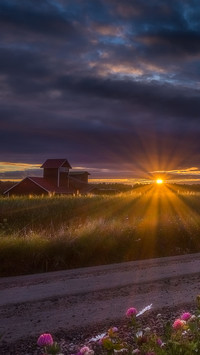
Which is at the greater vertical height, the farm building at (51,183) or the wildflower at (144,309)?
the farm building at (51,183)

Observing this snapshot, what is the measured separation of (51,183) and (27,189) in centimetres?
373

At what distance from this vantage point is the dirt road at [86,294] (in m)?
5.41

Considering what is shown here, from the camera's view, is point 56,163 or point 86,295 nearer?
point 86,295

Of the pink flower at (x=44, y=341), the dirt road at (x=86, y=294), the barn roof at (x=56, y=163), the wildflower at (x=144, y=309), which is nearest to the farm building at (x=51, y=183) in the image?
the barn roof at (x=56, y=163)

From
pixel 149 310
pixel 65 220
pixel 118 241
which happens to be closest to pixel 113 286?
pixel 149 310

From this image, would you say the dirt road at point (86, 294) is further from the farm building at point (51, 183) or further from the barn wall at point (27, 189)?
the barn wall at point (27, 189)

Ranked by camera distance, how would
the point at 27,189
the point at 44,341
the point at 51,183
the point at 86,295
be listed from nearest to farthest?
the point at 44,341, the point at 86,295, the point at 27,189, the point at 51,183

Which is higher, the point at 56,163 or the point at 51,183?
the point at 56,163

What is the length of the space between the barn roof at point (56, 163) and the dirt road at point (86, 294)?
38186 millimetres

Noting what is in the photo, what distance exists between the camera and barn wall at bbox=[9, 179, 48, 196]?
140 feet

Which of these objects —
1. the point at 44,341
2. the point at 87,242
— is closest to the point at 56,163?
the point at 87,242

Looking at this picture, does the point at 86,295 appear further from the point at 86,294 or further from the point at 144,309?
the point at 144,309

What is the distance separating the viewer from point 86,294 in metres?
6.53

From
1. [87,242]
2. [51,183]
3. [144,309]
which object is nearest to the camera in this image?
[144,309]
